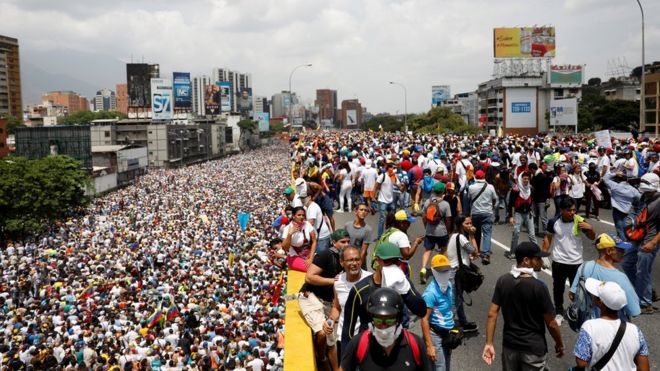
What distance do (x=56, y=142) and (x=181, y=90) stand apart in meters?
57.7

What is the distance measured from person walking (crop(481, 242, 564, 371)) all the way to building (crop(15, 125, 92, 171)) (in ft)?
232

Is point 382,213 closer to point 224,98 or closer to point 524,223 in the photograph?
point 524,223

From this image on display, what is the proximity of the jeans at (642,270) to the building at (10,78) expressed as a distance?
149 metres

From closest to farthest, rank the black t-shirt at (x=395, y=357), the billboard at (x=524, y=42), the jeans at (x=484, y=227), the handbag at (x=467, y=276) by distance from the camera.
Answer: the black t-shirt at (x=395, y=357) < the handbag at (x=467, y=276) < the jeans at (x=484, y=227) < the billboard at (x=524, y=42)

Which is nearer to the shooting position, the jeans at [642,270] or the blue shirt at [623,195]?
the jeans at [642,270]

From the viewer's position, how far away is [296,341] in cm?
541

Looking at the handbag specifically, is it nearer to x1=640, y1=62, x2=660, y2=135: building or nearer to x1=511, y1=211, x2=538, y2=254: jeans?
x1=511, y1=211, x2=538, y2=254: jeans

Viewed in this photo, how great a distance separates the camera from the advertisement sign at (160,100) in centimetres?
10975

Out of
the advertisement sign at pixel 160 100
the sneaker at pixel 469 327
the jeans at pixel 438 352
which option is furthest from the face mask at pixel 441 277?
the advertisement sign at pixel 160 100

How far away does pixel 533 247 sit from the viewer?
4.72 meters

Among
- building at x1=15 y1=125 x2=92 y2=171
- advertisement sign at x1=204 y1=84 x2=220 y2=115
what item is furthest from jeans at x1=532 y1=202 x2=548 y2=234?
advertisement sign at x1=204 y1=84 x2=220 y2=115

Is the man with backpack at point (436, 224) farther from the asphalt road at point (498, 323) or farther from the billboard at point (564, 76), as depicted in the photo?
the billboard at point (564, 76)

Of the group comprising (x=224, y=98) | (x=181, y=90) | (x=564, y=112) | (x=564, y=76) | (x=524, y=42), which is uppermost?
(x=524, y=42)

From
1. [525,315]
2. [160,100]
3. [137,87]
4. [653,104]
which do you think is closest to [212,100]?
[137,87]
